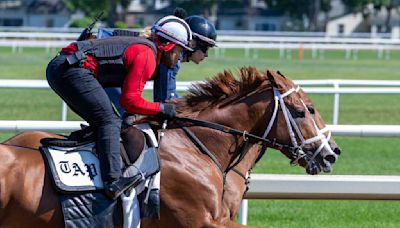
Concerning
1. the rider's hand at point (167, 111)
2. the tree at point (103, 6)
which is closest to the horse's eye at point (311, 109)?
the rider's hand at point (167, 111)

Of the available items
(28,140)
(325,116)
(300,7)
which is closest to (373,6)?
(300,7)

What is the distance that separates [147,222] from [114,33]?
1233 mm

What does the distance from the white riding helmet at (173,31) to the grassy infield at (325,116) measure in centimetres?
283

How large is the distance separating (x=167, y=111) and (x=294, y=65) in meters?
26.3

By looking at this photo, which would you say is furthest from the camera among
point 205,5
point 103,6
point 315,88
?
point 205,5

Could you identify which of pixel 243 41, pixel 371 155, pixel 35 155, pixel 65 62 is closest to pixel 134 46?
pixel 65 62

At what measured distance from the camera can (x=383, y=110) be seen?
1825 centimetres

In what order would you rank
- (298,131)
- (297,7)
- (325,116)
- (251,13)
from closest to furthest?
(298,131) → (325,116) → (297,7) → (251,13)

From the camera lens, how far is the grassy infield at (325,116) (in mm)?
8195

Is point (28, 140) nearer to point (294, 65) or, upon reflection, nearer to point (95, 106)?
point (95, 106)

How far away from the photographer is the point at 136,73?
16.8ft

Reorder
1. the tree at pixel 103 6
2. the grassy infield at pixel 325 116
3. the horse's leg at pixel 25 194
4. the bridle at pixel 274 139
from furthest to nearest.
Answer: the tree at pixel 103 6
the grassy infield at pixel 325 116
the bridle at pixel 274 139
the horse's leg at pixel 25 194

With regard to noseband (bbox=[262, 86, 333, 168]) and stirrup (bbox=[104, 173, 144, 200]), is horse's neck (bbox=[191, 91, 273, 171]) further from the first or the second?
stirrup (bbox=[104, 173, 144, 200])

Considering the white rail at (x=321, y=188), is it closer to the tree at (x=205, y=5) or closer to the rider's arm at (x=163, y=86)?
the rider's arm at (x=163, y=86)
